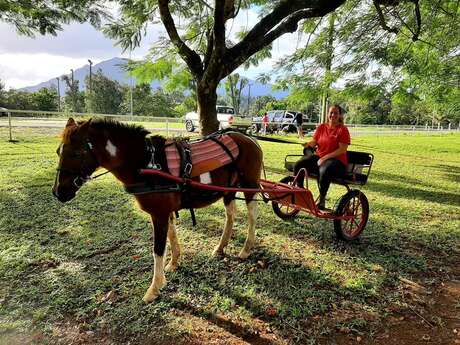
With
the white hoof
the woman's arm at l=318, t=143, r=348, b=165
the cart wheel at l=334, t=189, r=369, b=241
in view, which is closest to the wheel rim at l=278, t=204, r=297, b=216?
the cart wheel at l=334, t=189, r=369, b=241

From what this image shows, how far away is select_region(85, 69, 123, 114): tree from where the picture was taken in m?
50.8

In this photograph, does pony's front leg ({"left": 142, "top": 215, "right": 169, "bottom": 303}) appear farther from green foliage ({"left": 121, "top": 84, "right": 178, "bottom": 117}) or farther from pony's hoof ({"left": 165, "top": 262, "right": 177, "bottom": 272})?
green foliage ({"left": 121, "top": 84, "right": 178, "bottom": 117})

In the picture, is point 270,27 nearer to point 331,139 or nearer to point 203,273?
point 331,139

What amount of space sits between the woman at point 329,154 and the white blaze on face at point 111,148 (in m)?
2.90

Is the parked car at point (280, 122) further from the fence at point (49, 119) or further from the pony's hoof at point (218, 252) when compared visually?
the pony's hoof at point (218, 252)

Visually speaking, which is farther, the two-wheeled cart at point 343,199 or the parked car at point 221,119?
the parked car at point 221,119

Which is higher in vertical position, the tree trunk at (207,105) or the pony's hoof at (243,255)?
the tree trunk at (207,105)

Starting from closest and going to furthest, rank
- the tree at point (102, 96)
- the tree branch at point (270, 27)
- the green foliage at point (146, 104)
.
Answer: the tree branch at point (270, 27)
the tree at point (102, 96)
the green foliage at point (146, 104)

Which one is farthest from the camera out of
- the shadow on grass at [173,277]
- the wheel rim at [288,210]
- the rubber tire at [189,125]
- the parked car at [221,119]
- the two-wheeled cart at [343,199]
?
the rubber tire at [189,125]

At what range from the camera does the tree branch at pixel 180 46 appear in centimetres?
668

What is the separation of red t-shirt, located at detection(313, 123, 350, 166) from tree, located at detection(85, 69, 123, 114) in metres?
50.6

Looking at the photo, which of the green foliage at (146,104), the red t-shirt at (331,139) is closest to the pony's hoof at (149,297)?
the red t-shirt at (331,139)

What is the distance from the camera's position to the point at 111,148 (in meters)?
3.16

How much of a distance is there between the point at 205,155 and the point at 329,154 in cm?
201
